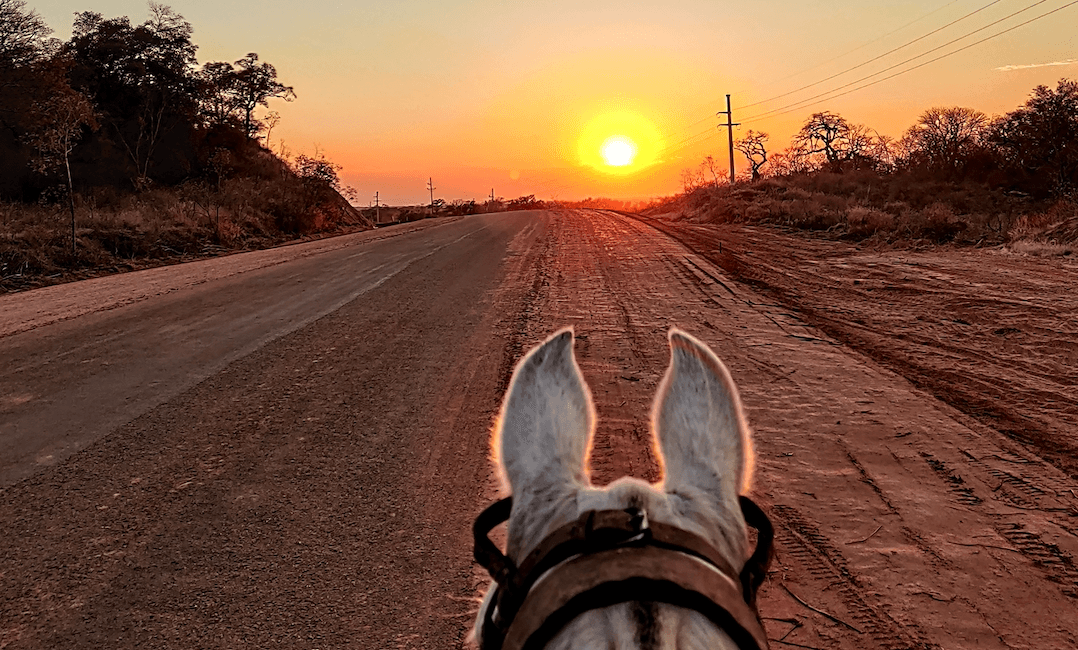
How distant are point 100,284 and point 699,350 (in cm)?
1418

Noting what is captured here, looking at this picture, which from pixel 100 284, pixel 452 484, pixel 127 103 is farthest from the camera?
pixel 127 103

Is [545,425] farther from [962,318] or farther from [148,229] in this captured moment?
[148,229]

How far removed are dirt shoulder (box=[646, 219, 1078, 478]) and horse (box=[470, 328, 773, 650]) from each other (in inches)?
143

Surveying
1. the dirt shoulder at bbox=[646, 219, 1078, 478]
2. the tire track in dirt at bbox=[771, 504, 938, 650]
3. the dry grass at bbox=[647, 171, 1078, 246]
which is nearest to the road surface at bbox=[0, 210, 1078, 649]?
the tire track in dirt at bbox=[771, 504, 938, 650]

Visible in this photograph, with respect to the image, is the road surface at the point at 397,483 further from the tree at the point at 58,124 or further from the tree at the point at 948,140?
the tree at the point at 948,140

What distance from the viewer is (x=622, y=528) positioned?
0.88 metres

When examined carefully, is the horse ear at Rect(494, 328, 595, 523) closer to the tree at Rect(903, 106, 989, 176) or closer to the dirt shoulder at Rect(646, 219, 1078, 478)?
the dirt shoulder at Rect(646, 219, 1078, 478)

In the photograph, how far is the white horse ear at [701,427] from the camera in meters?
1.15

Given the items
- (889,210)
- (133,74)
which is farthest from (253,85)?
(889,210)

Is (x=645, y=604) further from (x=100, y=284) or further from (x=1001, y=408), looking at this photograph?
(x=100, y=284)

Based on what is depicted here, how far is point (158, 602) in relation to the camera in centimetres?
291

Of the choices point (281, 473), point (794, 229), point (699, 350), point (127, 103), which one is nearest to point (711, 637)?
point (699, 350)

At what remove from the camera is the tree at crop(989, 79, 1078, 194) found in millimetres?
26875

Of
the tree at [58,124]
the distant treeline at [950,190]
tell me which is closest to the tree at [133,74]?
the tree at [58,124]
